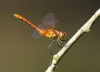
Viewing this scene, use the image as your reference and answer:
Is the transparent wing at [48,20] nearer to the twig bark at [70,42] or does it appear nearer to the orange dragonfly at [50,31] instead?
the orange dragonfly at [50,31]

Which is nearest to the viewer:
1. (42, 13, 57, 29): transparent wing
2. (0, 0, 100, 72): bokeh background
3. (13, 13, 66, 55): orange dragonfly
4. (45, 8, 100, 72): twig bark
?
(45, 8, 100, 72): twig bark

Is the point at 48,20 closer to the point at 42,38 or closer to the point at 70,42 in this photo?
the point at 70,42

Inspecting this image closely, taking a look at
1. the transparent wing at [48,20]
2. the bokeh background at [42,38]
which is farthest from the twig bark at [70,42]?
the bokeh background at [42,38]

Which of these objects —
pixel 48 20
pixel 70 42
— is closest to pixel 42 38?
pixel 48 20

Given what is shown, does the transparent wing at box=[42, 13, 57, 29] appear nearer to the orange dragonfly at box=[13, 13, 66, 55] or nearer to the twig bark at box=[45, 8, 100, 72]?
the orange dragonfly at box=[13, 13, 66, 55]

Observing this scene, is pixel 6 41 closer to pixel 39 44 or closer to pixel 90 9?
pixel 39 44


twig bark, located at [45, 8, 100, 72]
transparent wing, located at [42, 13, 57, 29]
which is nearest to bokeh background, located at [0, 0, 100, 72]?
transparent wing, located at [42, 13, 57, 29]

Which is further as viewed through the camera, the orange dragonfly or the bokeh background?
the bokeh background

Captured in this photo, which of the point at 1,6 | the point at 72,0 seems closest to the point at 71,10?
the point at 72,0
